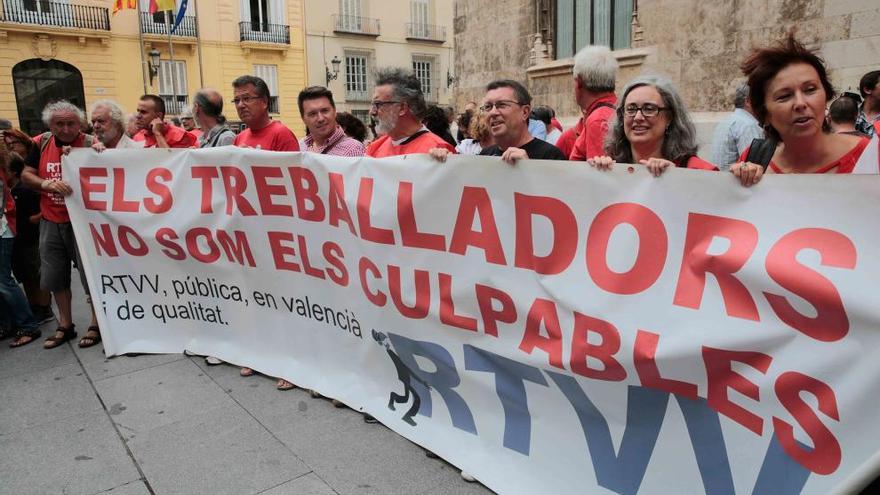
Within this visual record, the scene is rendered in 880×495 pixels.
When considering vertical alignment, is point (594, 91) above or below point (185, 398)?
above

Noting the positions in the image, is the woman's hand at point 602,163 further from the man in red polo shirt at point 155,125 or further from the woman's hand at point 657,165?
the man in red polo shirt at point 155,125

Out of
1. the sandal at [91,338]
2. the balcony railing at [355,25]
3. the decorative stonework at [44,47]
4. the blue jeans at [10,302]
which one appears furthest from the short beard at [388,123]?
the balcony railing at [355,25]

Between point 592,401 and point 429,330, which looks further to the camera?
point 429,330

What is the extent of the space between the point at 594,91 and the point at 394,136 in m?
1.32

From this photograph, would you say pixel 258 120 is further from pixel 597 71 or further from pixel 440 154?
pixel 597 71

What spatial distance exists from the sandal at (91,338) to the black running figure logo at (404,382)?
2534mm

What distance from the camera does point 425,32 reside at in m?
33.4

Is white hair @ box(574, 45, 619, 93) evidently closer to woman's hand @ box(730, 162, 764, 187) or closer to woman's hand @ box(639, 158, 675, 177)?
woman's hand @ box(639, 158, 675, 177)

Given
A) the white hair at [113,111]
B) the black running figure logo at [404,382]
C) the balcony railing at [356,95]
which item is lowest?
the black running figure logo at [404,382]

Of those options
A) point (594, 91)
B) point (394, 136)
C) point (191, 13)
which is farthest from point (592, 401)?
point (191, 13)

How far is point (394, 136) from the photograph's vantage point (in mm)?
3506

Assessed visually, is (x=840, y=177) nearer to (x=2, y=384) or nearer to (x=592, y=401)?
(x=592, y=401)

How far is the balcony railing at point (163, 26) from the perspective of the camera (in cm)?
2605

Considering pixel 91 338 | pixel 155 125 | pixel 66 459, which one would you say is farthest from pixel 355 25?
pixel 66 459
